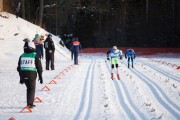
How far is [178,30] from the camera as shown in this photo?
5659cm

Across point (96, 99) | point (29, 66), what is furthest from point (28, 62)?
point (96, 99)

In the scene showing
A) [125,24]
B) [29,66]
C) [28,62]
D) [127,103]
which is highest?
[125,24]

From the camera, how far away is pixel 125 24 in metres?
64.5

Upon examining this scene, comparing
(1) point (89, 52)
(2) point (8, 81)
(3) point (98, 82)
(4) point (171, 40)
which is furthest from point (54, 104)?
(4) point (171, 40)

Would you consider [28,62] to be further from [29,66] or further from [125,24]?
[125,24]

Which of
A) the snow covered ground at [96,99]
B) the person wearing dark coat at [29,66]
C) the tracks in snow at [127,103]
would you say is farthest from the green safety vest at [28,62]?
the tracks in snow at [127,103]

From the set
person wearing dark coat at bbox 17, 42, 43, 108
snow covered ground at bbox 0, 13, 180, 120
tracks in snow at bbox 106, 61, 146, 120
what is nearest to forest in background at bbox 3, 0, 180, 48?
snow covered ground at bbox 0, 13, 180, 120

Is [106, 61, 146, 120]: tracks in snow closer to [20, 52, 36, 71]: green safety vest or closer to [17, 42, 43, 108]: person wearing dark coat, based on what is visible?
[17, 42, 43, 108]: person wearing dark coat

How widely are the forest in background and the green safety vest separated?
146ft

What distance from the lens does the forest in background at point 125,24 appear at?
2307 inches

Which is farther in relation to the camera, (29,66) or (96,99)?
(96,99)

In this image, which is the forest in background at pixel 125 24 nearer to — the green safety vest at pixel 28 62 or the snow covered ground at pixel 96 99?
the snow covered ground at pixel 96 99

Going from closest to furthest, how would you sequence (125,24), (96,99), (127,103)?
1. (127,103)
2. (96,99)
3. (125,24)

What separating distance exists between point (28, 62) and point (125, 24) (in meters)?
55.5
